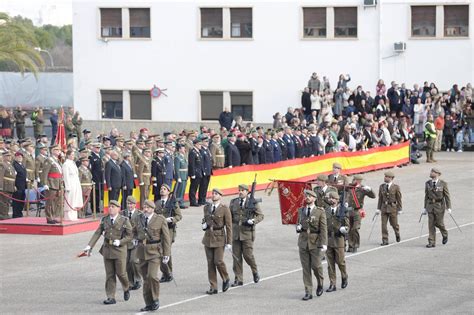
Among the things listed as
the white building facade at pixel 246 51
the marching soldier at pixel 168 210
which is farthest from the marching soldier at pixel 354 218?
the white building facade at pixel 246 51

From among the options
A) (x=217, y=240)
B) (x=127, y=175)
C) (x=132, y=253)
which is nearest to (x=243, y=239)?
(x=217, y=240)

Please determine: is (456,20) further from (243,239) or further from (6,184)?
(243,239)

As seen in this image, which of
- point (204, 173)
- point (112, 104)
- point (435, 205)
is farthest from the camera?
point (112, 104)

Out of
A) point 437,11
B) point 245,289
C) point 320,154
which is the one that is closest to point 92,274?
point 245,289

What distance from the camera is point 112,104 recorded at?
5338 centimetres

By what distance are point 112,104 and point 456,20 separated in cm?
1606

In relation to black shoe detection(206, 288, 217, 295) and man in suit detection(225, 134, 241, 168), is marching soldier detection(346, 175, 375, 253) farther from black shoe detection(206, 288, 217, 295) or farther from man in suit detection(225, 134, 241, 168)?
man in suit detection(225, 134, 241, 168)

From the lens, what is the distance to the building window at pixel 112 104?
53.2 metres

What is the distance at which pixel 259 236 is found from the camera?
26.1 m

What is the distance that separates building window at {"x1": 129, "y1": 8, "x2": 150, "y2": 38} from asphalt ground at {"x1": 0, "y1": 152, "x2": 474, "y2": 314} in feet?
81.1

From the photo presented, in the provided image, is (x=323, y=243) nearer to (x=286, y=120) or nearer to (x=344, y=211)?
(x=344, y=211)

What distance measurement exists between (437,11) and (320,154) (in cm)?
1432

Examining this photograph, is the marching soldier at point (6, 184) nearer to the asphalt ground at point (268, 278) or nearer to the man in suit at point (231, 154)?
the asphalt ground at point (268, 278)

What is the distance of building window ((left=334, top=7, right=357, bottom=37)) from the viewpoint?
4984cm
